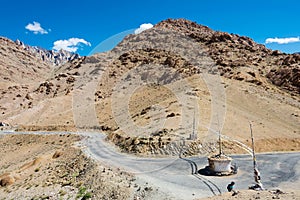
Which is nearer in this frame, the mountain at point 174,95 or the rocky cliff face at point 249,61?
the mountain at point 174,95

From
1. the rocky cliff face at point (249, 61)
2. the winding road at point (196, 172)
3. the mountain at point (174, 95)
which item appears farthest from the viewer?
the rocky cliff face at point (249, 61)

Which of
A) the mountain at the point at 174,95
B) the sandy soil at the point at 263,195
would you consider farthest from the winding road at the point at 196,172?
the mountain at the point at 174,95

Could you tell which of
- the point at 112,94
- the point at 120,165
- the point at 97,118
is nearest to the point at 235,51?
the point at 112,94

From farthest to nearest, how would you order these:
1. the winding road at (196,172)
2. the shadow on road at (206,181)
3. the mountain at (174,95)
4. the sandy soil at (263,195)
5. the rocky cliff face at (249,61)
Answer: the rocky cliff face at (249,61) → the mountain at (174,95) → the winding road at (196,172) → the shadow on road at (206,181) → the sandy soil at (263,195)

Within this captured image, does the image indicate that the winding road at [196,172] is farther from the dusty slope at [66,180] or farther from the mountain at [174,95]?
the mountain at [174,95]

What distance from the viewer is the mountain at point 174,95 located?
3569cm

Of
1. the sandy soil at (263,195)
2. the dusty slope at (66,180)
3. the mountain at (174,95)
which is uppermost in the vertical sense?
the mountain at (174,95)

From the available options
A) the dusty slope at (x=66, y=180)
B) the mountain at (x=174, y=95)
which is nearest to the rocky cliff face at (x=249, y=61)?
the mountain at (x=174, y=95)

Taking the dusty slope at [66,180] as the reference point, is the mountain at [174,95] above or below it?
above

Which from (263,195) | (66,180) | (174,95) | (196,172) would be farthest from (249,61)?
(263,195)

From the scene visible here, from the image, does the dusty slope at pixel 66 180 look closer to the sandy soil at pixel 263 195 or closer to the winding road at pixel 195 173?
the winding road at pixel 195 173

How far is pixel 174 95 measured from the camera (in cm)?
5488

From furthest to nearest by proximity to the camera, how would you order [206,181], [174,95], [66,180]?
[174,95] → [66,180] → [206,181]

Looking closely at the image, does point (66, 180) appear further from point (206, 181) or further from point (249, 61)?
point (249, 61)
